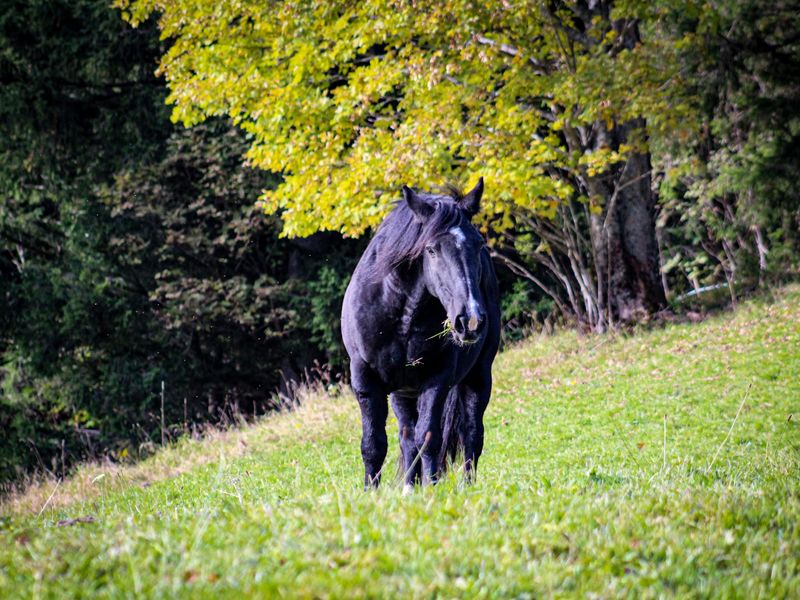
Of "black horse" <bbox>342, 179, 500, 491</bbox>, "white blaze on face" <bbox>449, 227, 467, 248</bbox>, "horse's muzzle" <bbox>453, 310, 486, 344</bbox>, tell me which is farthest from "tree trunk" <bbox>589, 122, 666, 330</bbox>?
"horse's muzzle" <bbox>453, 310, 486, 344</bbox>

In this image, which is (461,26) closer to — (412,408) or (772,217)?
(772,217)

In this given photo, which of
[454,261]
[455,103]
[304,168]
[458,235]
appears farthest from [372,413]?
[304,168]

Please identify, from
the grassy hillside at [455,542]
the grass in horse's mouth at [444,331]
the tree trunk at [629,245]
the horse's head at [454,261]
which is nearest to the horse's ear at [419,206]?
the horse's head at [454,261]

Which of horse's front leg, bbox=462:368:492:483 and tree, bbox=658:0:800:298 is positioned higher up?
tree, bbox=658:0:800:298

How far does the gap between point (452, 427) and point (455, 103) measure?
907 cm

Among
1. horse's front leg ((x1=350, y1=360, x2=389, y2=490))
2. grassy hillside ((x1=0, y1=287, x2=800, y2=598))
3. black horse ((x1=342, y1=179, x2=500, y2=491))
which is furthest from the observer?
horse's front leg ((x1=350, y1=360, x2=389, y2=490))

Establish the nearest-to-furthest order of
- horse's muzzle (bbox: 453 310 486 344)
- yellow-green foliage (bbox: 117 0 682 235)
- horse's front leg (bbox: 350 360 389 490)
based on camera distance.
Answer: horse's muzzle (bbox: 453 310 486 344), horse's front leg (bbox: 350 360 389 490), yellow-green foliage (bbox: 117 0 682 235)

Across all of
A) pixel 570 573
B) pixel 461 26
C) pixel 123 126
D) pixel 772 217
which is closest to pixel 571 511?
pixel 570 573

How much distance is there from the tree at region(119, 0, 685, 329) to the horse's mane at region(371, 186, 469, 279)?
309 inches

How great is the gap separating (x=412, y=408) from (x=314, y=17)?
36.3 feet

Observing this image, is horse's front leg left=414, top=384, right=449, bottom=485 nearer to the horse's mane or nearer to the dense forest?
the horse's mane

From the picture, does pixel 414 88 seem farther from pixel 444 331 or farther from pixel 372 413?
pixel 444 331

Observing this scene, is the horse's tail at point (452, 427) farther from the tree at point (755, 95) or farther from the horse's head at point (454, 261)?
the tree at point (755, 95)

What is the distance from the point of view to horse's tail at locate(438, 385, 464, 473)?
22.7 feet
